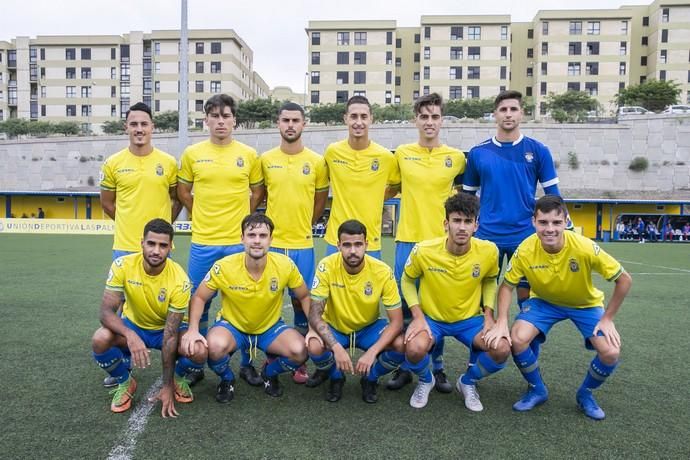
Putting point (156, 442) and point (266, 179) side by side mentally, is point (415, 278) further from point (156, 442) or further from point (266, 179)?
point (156, 442)

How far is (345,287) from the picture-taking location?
3.76 metres

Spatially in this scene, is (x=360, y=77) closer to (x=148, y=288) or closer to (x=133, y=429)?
(x=148, y=288)

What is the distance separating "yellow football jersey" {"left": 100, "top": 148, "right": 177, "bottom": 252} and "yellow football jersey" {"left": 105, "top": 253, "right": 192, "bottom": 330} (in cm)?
69

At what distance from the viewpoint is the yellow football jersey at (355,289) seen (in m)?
3.74

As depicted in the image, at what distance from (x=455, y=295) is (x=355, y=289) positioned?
2.32 feet

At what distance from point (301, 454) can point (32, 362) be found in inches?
108

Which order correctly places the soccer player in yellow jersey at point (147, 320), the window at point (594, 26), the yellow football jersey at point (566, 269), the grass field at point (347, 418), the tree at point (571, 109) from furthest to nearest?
1. the window at point (594, 26)
2. the tree at point (571, 109)
3. the yellow football jersey at point (566, 269)
4. the soccer player in yellow jersey at point (147, 320)
5. the grass field at point (347, 418)

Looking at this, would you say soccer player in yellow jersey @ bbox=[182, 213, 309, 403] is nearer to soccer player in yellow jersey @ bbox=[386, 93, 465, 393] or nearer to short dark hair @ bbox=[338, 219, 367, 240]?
short dark hair @ bbox=[338, 219, 367, 240]

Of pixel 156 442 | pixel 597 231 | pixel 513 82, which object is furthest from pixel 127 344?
pixel 513 82

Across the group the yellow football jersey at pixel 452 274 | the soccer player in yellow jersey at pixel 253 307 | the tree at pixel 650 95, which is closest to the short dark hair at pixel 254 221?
the soccer player in yellow jersey at pixel 253 307

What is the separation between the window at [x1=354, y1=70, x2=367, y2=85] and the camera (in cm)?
5091

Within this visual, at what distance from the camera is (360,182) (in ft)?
14.0

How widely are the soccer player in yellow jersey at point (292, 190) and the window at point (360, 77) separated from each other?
48555 millimetres

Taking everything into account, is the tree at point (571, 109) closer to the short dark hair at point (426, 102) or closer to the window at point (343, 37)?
the window at point (343, 37)
